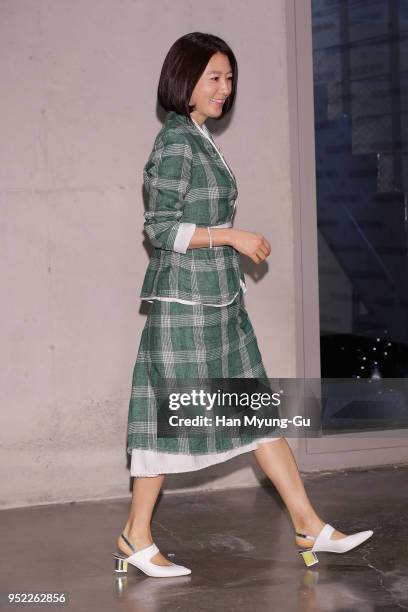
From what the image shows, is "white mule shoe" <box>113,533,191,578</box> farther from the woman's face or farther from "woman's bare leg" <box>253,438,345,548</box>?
the woman's face

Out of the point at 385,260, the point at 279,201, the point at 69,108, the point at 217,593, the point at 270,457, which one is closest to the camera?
the point at 217,593

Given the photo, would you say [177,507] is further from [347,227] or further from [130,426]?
[347,227]

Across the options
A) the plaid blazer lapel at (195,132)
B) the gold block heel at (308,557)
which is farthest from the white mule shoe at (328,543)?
the plaid blazer lapel at (195,132)

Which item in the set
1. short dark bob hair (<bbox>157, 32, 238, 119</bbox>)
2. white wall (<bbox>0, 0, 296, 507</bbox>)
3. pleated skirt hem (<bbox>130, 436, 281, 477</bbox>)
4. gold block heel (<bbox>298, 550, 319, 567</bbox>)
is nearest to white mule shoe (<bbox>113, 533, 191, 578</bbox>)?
pleated skirt hem (<bbox>130, 436, 281, 477</bbox>)

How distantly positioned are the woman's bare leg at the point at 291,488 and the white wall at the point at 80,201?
93 centimetres

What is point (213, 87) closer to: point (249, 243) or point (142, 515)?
point (249, 243)

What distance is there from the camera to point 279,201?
3992 mm

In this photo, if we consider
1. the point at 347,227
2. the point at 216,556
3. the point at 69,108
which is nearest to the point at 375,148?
the point at 347,227

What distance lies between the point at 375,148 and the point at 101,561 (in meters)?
1.97

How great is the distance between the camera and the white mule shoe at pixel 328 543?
3.03m

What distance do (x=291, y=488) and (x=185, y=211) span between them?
826 mm

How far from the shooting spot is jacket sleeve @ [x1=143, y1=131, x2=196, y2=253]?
294 centimetres

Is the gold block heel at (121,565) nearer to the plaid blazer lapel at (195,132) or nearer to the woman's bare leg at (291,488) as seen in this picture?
the woman's bare leg at (291,488)

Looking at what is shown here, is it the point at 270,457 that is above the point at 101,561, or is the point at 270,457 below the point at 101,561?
above
